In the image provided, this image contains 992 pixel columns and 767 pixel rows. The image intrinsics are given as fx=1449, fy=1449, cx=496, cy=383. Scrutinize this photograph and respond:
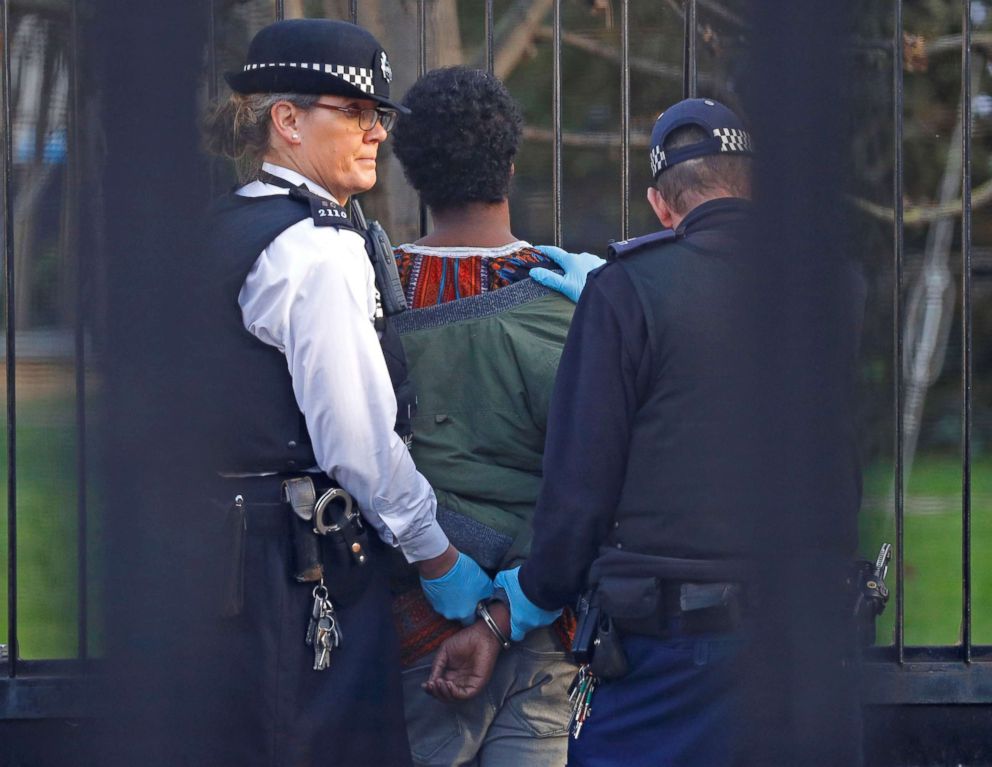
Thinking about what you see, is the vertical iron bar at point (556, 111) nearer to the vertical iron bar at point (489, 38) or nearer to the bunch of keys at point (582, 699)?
the vertical iron bar at point (489, 38)

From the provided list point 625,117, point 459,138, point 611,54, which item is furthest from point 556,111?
point 459,138

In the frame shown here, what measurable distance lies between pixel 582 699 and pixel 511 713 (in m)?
0.15

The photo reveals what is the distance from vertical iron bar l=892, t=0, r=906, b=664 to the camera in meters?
3.00

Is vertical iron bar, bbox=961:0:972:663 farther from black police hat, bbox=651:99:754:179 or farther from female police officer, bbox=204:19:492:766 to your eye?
female police officer, bbox=204:19:492:766

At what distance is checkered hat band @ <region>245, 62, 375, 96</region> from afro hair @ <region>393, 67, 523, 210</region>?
0.65 feet

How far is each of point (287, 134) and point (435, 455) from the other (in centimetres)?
53

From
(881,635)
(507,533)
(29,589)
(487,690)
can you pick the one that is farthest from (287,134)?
(881,635)

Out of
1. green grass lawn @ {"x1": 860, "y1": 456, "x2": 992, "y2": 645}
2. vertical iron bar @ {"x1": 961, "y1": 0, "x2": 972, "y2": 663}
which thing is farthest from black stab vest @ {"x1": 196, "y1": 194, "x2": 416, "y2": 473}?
vertical iron bar @ {"x1": 961, "y1": 0, "x2": 972, "y2": 663}

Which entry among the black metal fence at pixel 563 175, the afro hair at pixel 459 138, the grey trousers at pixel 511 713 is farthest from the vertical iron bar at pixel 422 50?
the grey trousers at pixel 511 713

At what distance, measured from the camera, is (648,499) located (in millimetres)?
2066

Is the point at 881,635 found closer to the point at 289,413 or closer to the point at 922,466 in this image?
the point at 922,466

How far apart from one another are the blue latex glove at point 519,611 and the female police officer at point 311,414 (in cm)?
7

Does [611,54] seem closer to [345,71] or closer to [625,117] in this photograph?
[625,117]

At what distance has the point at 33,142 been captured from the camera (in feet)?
5.38
